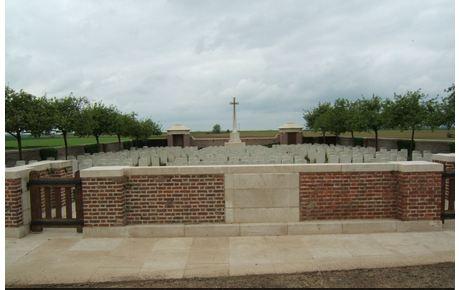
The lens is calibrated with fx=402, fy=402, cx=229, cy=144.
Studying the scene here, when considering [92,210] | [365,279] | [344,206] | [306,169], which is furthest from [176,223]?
[365,279]

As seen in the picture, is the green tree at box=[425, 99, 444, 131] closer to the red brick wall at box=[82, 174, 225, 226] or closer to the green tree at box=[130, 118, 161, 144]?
the red brick wall at box=[82, 174, 225, 226]

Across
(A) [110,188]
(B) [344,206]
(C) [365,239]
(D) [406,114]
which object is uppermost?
(D) [406,114]

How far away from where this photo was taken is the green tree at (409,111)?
24.0m

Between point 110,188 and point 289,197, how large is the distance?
3069mm

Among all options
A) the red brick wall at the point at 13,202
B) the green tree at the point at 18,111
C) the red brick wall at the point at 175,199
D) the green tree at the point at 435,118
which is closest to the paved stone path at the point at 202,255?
the red brick wall at the point at 13,202

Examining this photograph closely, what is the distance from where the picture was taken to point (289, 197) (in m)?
7.00

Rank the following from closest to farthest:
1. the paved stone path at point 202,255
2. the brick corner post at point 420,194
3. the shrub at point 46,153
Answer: the paved stone path at point 202,255 < the brick corner post at point 420,194 < the shrub at point 46,153

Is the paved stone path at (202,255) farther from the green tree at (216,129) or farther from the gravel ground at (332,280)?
the green tree at (216,129)

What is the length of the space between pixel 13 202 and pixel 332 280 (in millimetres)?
5279

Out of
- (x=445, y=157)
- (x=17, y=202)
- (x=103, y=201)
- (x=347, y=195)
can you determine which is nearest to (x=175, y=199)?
(x=103, y=201)

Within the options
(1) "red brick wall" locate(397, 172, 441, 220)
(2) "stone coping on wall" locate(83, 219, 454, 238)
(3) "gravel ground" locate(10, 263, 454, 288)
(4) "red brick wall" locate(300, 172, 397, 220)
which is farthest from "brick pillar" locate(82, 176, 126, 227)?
(1) "red brick wall" locate(397, 172, 441, 220)

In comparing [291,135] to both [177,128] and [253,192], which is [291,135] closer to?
[177,128]

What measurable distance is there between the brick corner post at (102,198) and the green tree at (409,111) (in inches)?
827

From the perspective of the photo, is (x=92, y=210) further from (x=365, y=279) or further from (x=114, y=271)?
(x=365, y=279)
